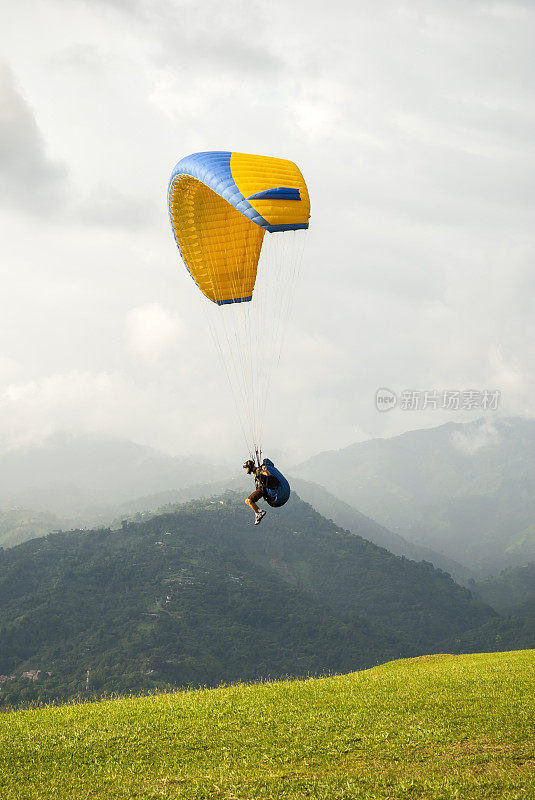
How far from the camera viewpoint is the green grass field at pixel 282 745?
10281 mm

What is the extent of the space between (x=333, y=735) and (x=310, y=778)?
82.5 inches

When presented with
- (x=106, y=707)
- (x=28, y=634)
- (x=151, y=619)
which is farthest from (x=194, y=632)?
(x=106, y=707)

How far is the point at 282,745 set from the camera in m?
12.0

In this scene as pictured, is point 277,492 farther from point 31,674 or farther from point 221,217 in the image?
point 31,674

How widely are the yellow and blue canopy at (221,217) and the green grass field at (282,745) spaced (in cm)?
1400

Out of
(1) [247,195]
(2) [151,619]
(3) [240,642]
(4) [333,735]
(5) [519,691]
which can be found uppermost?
(1) [247,195]

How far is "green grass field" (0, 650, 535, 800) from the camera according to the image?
1028 cm

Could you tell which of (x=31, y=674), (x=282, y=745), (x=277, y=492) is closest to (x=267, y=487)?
(x=277, y=492)

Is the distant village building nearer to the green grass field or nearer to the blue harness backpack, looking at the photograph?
the green grass field

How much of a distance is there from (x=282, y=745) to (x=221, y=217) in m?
18.2

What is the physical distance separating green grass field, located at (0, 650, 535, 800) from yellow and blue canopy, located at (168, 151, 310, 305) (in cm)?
1400

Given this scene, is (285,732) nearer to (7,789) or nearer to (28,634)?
(7,789)

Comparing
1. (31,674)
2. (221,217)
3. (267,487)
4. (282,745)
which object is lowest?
(31,674)

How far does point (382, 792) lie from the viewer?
32.6 feet
